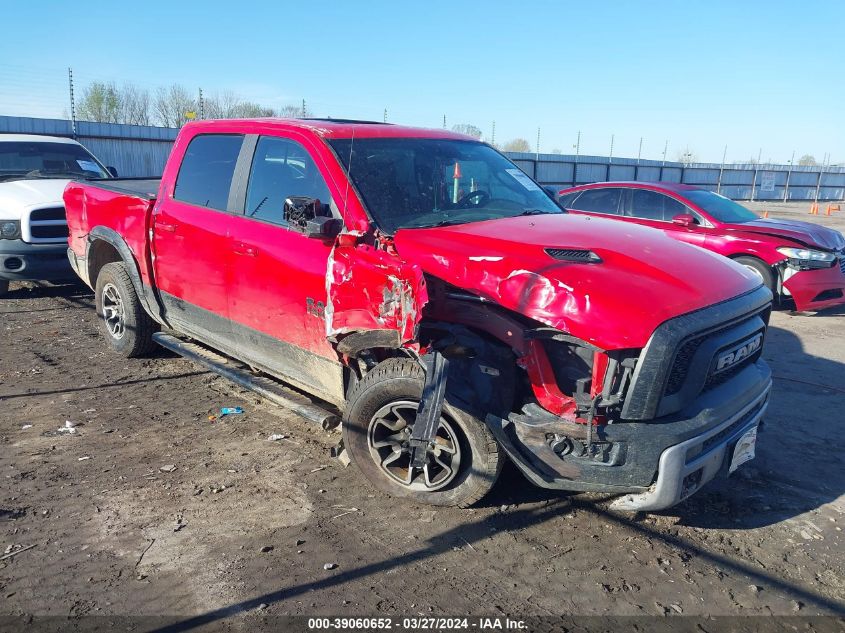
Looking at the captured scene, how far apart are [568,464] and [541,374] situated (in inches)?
17.4

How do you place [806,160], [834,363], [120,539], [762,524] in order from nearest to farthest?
1. [120,539]
2. [762,524]
3. [834,363]
4. [806,160]

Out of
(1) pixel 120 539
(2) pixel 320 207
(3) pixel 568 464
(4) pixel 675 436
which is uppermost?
(2) pixel 320 207

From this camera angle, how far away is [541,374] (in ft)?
10.7

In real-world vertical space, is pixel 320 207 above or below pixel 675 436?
above

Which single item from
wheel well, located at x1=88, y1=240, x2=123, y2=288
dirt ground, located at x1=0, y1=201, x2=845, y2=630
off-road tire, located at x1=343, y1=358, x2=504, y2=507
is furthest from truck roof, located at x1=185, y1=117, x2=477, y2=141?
dirt ground, located at x1=0, y1=201, x2=845, y2=630

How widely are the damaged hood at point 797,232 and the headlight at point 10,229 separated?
29.1 ft

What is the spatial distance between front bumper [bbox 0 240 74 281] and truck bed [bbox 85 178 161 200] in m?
1.81

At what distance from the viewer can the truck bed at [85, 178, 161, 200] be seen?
568 cm

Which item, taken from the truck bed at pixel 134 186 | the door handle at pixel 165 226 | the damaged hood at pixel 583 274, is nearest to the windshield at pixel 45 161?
the truck bed at pixel 134 186

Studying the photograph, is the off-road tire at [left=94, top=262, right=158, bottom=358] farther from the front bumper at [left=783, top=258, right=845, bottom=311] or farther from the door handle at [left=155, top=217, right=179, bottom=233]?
the front bumper at [left=783, top=258, right=845, bottom=311]

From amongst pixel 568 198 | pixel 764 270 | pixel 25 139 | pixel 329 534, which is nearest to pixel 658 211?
pixel 568 198

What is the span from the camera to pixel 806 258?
27.2 ft

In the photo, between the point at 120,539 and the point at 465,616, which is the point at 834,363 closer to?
the point at 465,616

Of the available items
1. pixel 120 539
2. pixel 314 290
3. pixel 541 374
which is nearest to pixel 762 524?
pixel 541 374
